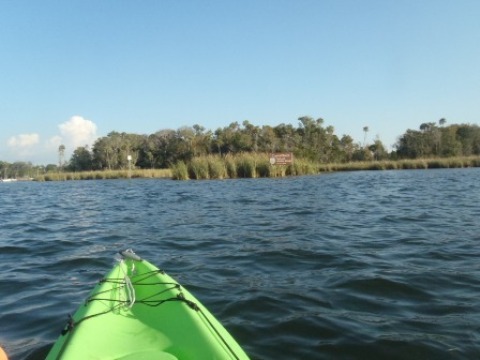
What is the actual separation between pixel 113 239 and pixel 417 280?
18.3ft

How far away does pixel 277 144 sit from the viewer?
64750mm

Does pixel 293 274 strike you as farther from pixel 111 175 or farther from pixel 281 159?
pixel 111 175

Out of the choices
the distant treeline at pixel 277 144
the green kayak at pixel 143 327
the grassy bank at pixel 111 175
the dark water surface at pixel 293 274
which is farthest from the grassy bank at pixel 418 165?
the green kayak at pixel 143 327

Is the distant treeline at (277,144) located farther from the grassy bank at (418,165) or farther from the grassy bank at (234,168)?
the grassy bank at (234,168)

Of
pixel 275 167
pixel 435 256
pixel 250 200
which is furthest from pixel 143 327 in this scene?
pixel 275 167

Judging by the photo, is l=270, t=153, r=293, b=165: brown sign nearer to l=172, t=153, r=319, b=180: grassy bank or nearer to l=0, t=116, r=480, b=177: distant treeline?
l=172, t=153, r=319, b=180: grassy bank

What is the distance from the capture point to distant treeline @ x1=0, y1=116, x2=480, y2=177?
65.0 meters

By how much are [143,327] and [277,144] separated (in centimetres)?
6238

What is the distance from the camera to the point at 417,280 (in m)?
4.77

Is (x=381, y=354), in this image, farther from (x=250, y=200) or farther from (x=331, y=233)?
(x=250, y=200)

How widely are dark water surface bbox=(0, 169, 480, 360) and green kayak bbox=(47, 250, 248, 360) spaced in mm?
604

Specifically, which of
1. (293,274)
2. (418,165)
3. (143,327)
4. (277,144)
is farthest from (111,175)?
(143,327)

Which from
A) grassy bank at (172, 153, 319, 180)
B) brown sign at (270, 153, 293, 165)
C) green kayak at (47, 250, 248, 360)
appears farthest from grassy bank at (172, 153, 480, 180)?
green kayak at (47, 250, 248, 360)

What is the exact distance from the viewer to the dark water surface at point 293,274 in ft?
11.1
